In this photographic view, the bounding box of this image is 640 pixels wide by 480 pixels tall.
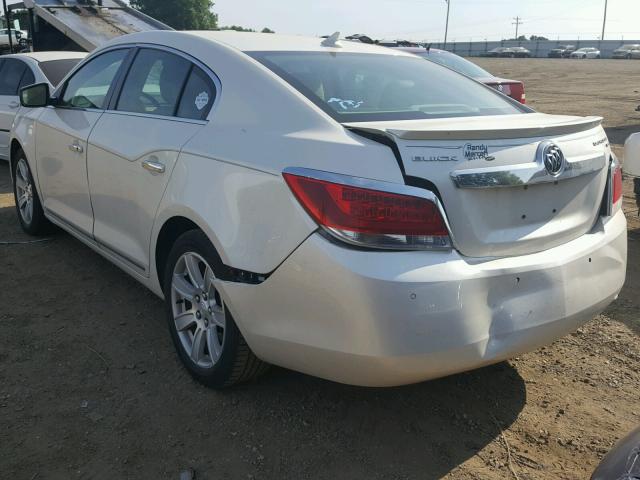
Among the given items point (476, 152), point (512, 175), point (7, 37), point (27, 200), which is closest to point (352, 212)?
point (476, 152)

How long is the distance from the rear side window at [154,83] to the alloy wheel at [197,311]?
2.76ft

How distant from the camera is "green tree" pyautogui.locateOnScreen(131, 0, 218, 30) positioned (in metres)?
66.1

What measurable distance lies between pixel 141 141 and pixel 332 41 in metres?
1.24

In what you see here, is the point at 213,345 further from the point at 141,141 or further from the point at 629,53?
the point at 629,53

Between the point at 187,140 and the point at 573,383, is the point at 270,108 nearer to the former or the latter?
the point at 187,140

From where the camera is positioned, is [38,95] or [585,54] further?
[585,54]

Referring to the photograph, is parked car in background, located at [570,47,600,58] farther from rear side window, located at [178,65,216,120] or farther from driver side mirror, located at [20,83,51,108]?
rear side window, located at [178,65,216,120]

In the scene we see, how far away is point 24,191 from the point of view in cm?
539

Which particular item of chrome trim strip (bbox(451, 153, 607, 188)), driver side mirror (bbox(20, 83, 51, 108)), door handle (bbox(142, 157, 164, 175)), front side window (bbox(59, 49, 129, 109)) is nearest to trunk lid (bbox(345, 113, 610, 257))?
chrome trim strip (bbox(451, 153, 607, 188))

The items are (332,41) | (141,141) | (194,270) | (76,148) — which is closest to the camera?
(194,270)

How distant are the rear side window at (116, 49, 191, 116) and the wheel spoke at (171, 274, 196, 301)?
2.82ft

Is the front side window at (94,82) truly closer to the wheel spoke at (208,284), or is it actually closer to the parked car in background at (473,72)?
the wheel spoke at (208,284)

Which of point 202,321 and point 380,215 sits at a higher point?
point 380,215

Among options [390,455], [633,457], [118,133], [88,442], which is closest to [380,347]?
[390,455]
